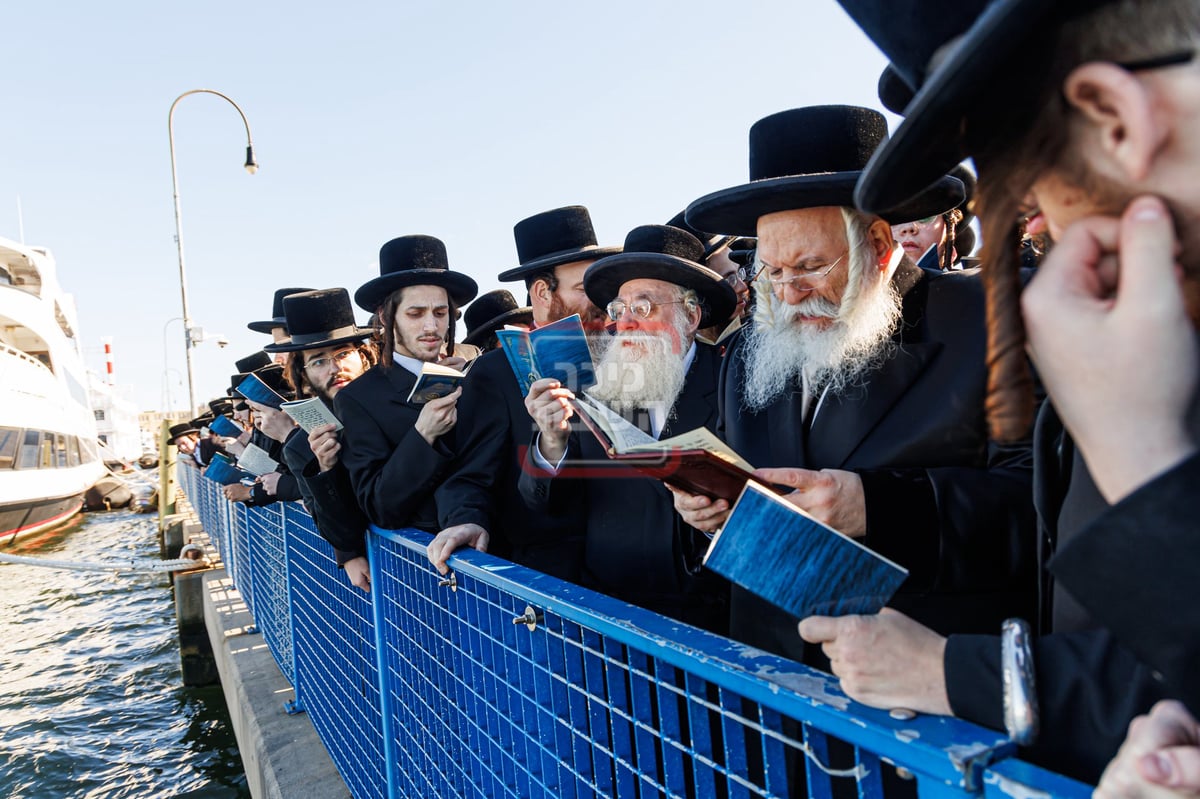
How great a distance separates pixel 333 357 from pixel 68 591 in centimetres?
1215

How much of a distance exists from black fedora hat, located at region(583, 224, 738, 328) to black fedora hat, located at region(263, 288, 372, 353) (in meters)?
2.17

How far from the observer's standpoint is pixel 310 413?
333 cm

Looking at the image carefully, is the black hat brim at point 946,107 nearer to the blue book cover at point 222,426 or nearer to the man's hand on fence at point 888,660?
the man's hand on fence at point 888,660

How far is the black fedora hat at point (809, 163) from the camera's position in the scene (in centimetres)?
199

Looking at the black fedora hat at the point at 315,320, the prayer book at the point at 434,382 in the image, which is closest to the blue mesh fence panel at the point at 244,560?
the black fedora hat at the point at 315,320

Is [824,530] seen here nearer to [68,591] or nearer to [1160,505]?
[1160,505]

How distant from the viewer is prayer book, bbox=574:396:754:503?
1243 millimetres

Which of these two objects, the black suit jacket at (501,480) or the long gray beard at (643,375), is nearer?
the long gray beard at (643,375)

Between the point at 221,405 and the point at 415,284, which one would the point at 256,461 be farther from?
the point at 221,405

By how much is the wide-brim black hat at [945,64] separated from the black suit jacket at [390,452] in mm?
2565

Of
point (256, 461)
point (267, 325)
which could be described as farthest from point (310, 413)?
point (267, 325)

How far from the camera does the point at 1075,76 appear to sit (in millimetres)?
680

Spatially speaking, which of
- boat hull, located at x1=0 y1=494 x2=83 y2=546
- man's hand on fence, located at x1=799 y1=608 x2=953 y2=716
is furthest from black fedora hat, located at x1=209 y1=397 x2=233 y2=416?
man's hand on fence, located at x1=799 y1=608 x2=953 y2=716

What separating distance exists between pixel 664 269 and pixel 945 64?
7.62 ft
